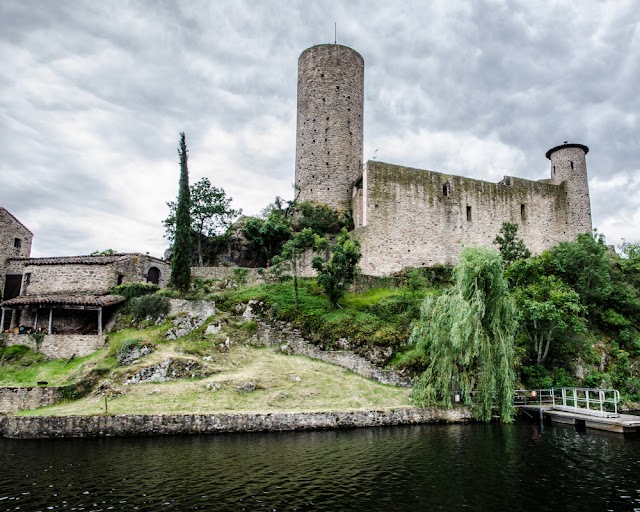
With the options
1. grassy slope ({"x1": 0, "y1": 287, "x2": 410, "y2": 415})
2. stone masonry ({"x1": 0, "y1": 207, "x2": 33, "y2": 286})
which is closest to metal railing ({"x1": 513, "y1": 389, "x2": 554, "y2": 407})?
grassy slope ({"x1": 0, "y1": 287, "x2": 410, "y2": 415})

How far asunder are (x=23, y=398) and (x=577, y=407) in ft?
82.2

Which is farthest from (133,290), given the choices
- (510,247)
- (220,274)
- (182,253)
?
(510,247)

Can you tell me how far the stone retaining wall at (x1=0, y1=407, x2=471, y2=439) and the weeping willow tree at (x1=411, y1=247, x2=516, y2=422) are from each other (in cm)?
486

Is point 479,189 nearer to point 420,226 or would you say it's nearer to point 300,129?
point 420,226

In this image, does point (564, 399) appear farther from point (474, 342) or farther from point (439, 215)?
point (439, 215)

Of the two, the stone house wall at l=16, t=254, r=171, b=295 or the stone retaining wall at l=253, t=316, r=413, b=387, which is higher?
the stone house wall at l=16, t=254, r=171, b=295

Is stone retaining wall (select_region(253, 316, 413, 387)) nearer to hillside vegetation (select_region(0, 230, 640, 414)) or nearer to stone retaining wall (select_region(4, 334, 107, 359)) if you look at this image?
hillside vegetation (select_region(0, 230, 640, 414))

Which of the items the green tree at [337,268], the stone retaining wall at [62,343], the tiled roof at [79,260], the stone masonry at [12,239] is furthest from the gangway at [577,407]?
the stone masonry at [12,239]

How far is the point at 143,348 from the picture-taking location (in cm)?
2303

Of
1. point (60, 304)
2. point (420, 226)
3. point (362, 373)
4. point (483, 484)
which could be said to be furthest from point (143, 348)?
point (420, 226)

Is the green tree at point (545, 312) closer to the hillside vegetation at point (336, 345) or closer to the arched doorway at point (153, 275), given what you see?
the hillside vegetation at point (336, 345)

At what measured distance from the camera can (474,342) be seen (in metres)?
20.2

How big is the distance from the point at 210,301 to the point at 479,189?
23.1 meters

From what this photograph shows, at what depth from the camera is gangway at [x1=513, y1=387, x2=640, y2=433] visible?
→ 19.8 metres
